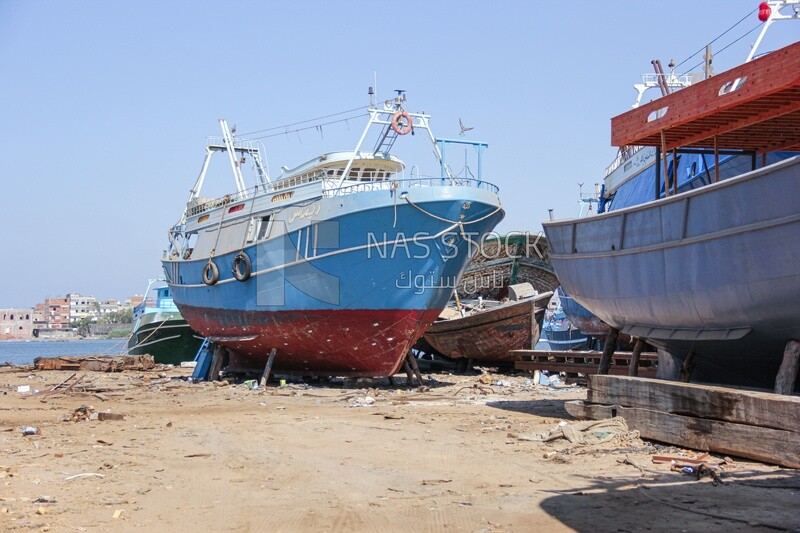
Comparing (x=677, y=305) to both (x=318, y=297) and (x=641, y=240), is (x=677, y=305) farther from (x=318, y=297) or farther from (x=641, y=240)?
(x=318, y=297)

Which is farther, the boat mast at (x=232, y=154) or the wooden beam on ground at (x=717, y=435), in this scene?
the boat mast at (x=232, y=154)

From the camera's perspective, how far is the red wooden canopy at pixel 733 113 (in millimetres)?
8070

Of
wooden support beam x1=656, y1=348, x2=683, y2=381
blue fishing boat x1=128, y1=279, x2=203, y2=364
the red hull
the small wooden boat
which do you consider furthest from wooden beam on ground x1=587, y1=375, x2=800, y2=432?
blue fishing boat x1=128, y1=279, x2=203, y2=364

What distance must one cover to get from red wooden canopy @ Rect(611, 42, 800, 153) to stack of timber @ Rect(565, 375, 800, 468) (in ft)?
10.3

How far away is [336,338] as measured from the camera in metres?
17.4

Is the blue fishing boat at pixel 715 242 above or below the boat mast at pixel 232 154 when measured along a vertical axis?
below

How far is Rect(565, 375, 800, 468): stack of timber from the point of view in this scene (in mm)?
6641

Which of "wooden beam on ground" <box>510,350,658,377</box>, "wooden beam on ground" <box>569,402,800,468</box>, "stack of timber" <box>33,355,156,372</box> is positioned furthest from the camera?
"stack of timber" <box>33,355,156,372</box>

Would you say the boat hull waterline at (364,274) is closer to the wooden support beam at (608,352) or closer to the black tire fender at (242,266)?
the black tire fender at (242,266)

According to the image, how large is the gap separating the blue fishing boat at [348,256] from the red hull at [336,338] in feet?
0.09

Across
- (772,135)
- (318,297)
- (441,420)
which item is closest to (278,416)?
(441,420)

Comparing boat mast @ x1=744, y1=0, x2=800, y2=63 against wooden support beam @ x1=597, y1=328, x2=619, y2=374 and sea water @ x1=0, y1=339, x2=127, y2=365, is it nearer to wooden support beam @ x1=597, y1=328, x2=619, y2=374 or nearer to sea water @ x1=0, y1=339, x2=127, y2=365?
wooden support beam @ x1=597, y1=328, x2=619, y2=374

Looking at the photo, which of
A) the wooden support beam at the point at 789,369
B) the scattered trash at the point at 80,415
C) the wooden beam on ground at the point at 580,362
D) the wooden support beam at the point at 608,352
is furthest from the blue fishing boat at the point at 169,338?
the wooden support beam at the point at 789,369

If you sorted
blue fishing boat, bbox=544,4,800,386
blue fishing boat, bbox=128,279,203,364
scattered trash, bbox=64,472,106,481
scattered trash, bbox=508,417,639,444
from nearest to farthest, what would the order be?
scattered trash, bbox=64,472,106,481 < blue fishing boat, bbox=544,4,800,386 < scattered trash, bbox=508,417,639,444 < blue fishing boat, bbox=128,279,203,364
